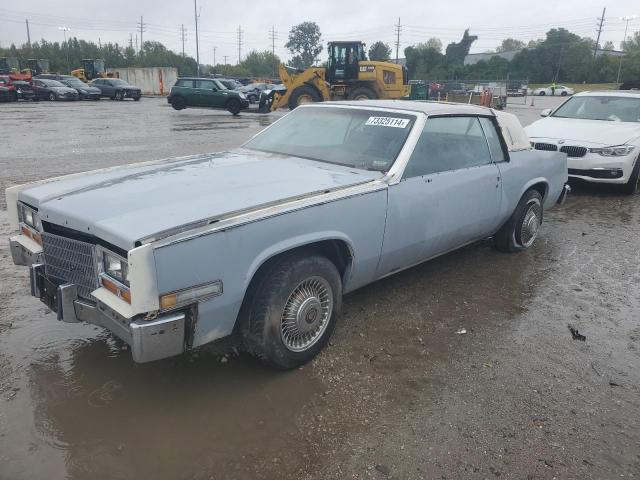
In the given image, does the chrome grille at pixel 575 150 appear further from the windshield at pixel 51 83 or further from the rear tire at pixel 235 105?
the windshield at pixel 51 83

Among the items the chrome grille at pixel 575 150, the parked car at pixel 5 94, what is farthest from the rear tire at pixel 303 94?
the parked car at pixel 5 94

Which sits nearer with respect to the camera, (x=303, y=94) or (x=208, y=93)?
(x=303, y=94)

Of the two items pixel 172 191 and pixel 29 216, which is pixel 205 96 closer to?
pixel 29 216

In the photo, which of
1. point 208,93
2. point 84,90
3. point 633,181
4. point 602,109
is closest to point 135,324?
point 633,181

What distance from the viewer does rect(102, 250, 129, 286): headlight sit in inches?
98.4

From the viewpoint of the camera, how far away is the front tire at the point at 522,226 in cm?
514

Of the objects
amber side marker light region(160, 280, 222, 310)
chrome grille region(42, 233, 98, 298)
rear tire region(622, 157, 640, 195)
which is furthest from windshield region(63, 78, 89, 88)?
amber side marker light region(160, 280, 222, 310)

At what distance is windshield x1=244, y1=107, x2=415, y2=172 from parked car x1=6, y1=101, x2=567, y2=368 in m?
0.01

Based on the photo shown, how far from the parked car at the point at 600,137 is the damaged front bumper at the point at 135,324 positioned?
7189mm

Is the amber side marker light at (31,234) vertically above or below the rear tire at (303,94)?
below

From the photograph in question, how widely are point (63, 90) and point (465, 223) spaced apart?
112 ft

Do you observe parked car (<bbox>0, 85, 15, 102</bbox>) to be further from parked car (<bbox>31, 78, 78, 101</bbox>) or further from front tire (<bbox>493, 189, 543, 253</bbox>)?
front tire (<bbox>493, 189, 543, 253</bbox>)

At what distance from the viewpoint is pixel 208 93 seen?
2400 centimetres

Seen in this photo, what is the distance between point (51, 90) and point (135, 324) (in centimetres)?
3493
